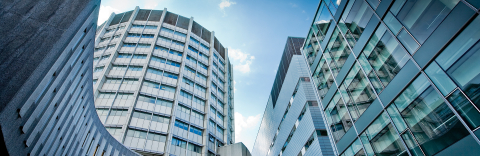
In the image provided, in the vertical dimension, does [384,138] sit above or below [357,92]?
below

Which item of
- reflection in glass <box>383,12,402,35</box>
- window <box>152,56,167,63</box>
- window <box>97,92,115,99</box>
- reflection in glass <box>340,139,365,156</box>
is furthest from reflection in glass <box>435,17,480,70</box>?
window <box>152,56,167,63</box>

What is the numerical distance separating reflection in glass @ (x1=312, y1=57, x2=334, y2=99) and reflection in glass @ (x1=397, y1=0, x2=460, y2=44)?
8931 mm

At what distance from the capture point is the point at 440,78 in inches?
391

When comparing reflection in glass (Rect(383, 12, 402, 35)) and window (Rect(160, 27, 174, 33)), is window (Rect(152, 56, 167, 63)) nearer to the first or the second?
window (Rect(160, 27, 174, 33))

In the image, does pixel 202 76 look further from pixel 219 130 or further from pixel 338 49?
pixel 338 49

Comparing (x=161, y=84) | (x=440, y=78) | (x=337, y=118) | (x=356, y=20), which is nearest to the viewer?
(x=440, y=78)

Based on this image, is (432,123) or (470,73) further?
(432,123)

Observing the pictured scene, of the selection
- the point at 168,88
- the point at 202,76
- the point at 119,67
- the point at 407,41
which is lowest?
the point at 407,41

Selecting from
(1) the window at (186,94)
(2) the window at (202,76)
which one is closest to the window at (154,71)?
(1) the window at (186,94)

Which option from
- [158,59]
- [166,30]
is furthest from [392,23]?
[166,30]

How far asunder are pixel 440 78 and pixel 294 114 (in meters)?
23.1

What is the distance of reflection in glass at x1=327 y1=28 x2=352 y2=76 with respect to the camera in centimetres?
1792

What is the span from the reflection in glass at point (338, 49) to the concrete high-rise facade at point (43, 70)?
16.5 metres

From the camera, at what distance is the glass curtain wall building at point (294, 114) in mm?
26000
